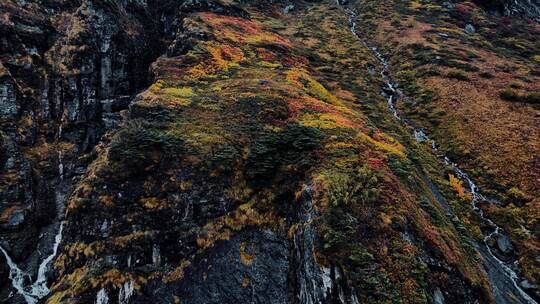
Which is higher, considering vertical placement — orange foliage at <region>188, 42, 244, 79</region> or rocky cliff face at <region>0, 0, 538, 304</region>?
orange foliage at <region>188, 42, 244, 79</region>

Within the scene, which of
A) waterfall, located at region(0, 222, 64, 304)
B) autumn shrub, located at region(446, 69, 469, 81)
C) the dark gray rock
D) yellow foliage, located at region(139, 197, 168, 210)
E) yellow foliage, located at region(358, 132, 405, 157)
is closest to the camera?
the dark gray rock

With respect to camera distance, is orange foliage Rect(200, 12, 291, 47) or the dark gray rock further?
orange foliage Rect(200, 12, 291, 47)

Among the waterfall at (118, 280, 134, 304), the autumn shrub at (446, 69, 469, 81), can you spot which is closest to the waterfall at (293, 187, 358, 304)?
the waterfall at (118, 280, 134, 304)

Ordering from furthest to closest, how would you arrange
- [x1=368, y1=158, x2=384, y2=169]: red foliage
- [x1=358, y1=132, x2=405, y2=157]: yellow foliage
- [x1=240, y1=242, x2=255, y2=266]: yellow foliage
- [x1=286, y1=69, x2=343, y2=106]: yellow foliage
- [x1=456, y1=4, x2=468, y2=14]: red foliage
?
[x1=456, y1=4, x2=468, y2=14]: red foliage, [x1=286, y1=69, x2=343, y2=106]: yellow foliage, [x1=358, y1=132, x2=405, y2=157]: yellow foliage, [x1=368, y1=158, x2=384, y2=169]: red foliage, [x1=240, y1=242, x2=255, y2=266]: yellow foliage

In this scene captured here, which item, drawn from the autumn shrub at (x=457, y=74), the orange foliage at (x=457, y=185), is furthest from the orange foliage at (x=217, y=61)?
the autumn shrub at (x=457, y=74)

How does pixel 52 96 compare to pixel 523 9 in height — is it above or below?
below

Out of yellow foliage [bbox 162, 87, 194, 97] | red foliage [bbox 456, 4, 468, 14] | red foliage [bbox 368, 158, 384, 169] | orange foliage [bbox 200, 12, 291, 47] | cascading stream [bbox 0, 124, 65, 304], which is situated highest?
red foliage [bbox 456, 4, 468, 14]

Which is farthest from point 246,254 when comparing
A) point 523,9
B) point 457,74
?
point 523,9

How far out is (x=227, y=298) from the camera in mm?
19922

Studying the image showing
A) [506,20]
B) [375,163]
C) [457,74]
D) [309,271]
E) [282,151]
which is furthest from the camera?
[506,20]

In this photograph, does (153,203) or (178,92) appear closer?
(153,203)

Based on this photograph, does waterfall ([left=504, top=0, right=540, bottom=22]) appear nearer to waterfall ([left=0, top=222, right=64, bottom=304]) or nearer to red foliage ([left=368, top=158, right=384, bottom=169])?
red foliage ([left=368, top=158, right=384, bottom=169])

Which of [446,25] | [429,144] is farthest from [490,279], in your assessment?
[446,25]

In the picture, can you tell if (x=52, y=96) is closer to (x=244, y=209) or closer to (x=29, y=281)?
(x=29, y=281)
